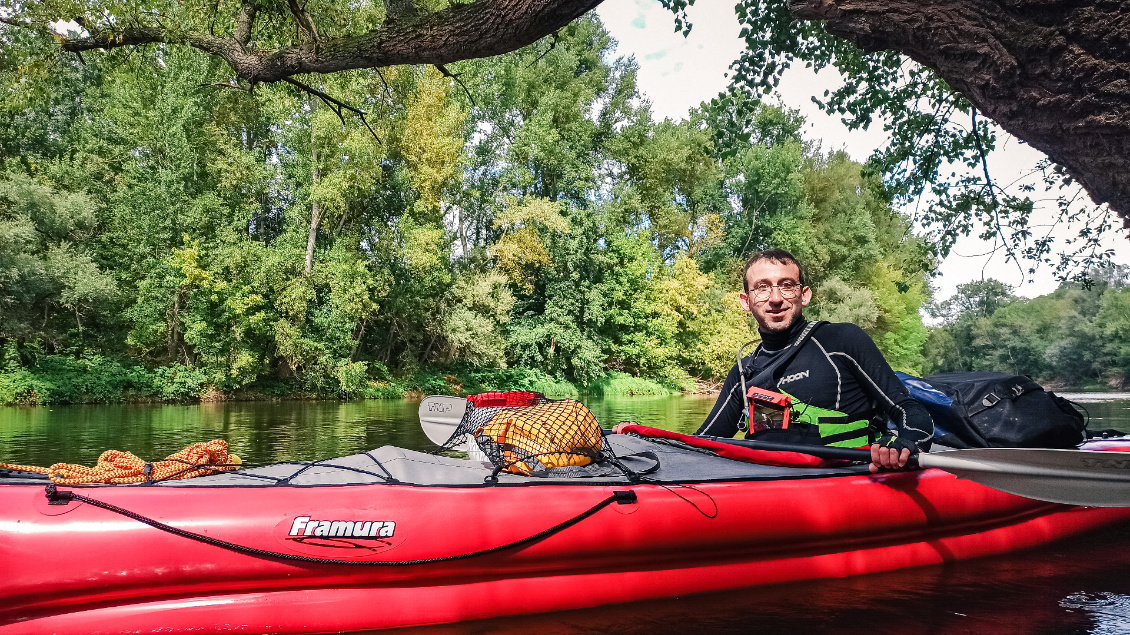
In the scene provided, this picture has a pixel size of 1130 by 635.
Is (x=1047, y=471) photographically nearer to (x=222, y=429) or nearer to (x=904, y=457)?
(x=904, y=457)

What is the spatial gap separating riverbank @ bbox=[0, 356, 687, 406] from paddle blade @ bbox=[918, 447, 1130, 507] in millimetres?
15154

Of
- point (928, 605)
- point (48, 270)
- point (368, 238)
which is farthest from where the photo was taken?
point (368, 238)

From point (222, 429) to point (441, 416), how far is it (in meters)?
5.53

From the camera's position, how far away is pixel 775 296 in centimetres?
315

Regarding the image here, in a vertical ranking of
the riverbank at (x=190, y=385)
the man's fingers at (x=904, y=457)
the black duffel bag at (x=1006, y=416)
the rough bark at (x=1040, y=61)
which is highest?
the rough bark at (x=1040, y=61)

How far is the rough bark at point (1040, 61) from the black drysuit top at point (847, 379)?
1.23m

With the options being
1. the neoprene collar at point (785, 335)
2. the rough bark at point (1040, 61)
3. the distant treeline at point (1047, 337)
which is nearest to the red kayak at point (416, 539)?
the neoprene collar at point (785, 335)

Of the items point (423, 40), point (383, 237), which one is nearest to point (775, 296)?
point (423, 40)

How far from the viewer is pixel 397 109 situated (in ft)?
60.7

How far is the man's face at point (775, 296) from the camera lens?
10.3 feet

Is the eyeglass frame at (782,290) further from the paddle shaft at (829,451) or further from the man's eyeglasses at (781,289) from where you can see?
the paddle shaft at (829,451)

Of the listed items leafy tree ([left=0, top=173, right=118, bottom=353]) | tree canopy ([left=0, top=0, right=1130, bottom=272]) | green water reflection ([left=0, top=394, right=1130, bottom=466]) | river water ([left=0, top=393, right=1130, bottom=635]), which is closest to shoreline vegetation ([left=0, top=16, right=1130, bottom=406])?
leafy tree ([left=0, top=173, right=118, bottom=353])

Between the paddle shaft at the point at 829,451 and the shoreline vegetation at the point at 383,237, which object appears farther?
the shoreline vegetation at the point at 383,237

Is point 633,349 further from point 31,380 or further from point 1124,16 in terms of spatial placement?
point 1124,16
